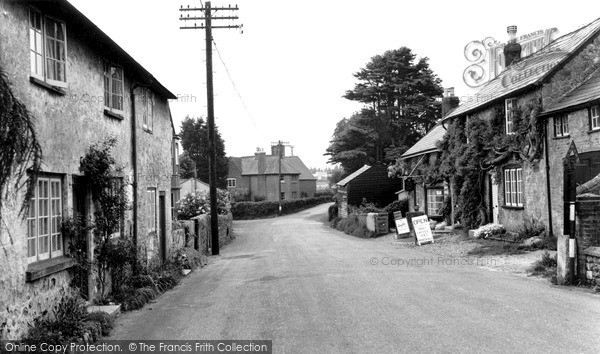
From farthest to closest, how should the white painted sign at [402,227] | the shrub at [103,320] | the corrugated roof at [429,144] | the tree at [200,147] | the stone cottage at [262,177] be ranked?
the stone cottage at [262,177] < the tree at [200,147] < the corrugated roof at [429,144] < the white painted sign at [402,227] < the shrub at [103,320]

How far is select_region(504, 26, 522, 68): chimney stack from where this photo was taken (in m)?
25.0

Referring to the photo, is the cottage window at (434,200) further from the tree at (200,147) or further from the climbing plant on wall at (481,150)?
the tree at (200,147)

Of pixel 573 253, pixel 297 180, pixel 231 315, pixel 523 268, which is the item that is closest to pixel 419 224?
pixel 523 268

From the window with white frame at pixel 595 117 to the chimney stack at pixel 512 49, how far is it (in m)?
9.61

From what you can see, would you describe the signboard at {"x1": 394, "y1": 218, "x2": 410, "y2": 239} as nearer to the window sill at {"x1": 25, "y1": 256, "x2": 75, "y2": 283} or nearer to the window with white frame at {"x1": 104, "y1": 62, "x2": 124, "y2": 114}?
the window with white frame at {"x1": 104, "y1": 62, "x2": 124, "y2": 114}

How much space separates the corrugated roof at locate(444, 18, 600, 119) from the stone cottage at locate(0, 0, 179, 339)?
13.7 m

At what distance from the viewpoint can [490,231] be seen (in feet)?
68.7

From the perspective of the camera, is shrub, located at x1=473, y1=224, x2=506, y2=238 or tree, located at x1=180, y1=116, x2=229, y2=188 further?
tree, located at x1=180, y1=116, x2=229, y2=188

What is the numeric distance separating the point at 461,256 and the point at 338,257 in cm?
419

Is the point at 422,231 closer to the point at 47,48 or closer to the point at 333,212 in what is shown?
the point at 47,48

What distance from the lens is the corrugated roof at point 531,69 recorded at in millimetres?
18531

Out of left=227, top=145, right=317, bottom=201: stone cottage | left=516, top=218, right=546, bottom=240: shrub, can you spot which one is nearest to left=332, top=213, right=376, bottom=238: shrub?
left=516, top=218, right=546, bottom=240: shrub

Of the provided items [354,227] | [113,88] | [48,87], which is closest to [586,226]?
[48,87]

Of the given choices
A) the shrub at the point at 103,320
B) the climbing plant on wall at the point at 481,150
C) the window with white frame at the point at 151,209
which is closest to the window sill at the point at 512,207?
the climbing plant on wall at the point at 481,150
